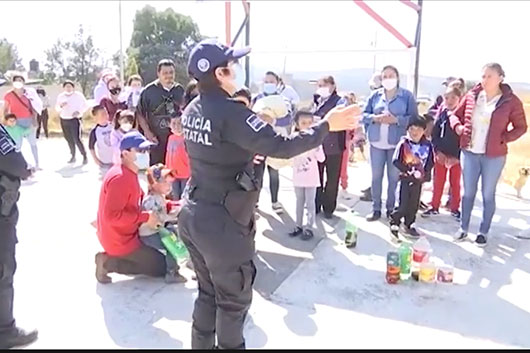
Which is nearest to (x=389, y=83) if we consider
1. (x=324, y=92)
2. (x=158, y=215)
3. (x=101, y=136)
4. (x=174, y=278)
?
(x=324, y=92)

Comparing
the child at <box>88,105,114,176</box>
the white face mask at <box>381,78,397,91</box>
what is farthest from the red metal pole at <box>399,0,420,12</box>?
the child at <box>88,105,114,176</box>

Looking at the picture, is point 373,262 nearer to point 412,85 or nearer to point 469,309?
point 469,309

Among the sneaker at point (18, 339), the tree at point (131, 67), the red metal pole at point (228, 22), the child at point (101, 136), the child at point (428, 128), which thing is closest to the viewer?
the sneaker at point (18, 339)

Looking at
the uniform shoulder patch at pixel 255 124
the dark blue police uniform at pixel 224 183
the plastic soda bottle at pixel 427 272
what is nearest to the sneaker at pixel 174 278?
the dark blue police uniform at pixel 224 183

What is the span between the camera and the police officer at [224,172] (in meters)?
2.25

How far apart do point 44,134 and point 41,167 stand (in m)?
4.10

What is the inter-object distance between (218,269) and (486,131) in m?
2.93

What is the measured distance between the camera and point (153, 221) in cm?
366

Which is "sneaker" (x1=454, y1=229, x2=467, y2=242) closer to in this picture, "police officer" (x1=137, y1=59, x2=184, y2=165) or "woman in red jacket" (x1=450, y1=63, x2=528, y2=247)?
"woman in red jacket" (x1=450, y1=63, x2=528, y2=247)

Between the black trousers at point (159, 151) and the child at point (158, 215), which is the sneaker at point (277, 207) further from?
the child at point (158, 215)

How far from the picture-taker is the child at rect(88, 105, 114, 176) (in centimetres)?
687

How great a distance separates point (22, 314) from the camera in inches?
129

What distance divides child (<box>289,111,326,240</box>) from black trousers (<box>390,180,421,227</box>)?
787 mm

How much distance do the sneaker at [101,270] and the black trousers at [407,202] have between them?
8.55ft
